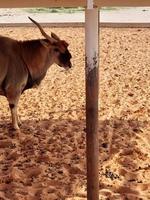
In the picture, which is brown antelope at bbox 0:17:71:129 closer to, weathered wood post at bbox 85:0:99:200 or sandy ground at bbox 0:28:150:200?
sandy ground at bbox 0:28:150:200

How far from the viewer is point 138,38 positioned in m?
14.6

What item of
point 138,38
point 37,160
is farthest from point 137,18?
point 37,160

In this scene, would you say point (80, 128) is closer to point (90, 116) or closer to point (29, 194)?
point (29, 194)

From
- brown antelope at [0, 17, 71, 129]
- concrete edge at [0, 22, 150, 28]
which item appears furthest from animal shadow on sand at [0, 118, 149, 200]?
concrete edge at [0, 22, 150, 28]

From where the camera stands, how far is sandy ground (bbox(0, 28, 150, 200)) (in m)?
5.50

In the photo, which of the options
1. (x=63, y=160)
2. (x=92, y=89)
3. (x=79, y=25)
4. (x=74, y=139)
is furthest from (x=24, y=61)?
(x=79, y=25)

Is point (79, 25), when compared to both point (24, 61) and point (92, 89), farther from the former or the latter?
point (92, 89)

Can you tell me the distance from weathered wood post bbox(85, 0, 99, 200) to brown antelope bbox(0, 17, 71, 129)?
2.93 m

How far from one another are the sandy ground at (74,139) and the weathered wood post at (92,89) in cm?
72

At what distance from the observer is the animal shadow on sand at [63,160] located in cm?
541

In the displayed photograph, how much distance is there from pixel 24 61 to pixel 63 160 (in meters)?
1.92

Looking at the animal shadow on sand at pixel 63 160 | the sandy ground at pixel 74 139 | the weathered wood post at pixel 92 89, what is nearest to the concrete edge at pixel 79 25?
the sandy ground at pixel 74 139

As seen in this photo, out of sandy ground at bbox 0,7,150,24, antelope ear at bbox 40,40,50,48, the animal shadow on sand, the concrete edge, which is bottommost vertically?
the animal shadow on sand

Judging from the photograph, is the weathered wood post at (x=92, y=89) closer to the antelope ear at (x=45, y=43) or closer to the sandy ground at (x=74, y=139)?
the sandy ground at (x=74, y=139)
